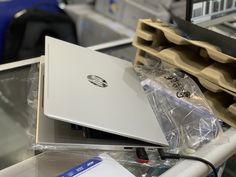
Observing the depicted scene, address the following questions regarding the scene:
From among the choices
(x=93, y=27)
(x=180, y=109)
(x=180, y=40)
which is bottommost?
(x=93, y=27)

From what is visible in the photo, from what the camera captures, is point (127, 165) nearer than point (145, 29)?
Yes

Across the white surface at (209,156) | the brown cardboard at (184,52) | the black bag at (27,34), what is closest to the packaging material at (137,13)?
the black bag at (27,34)

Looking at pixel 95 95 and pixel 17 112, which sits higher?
pixel 95 95

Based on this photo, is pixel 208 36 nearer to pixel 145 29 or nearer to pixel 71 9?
pixel 145 29

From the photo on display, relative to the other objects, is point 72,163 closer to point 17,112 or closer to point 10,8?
point 17,112

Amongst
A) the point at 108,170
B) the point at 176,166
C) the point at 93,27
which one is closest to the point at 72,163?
the point at 108,170

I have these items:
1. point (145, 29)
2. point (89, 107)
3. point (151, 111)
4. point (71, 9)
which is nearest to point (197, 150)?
point (151, 111)

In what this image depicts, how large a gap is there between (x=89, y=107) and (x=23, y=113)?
24cm

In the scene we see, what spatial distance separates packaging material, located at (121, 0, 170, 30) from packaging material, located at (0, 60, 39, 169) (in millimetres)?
686

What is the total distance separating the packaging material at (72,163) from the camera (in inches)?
22.0

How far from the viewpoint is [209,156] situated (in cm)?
60

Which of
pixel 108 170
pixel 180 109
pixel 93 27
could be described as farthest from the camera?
pixel 93 27

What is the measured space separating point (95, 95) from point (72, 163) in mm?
130

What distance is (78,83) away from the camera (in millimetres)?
625
